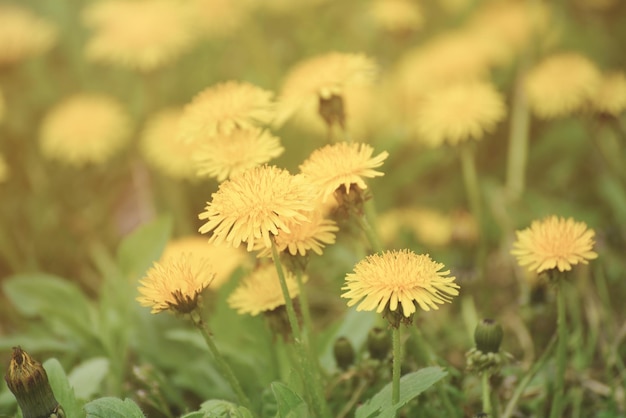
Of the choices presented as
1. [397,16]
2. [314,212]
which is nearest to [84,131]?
[397,16]

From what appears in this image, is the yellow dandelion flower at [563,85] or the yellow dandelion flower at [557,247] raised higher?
the yellow dandelion flower at [563,85]

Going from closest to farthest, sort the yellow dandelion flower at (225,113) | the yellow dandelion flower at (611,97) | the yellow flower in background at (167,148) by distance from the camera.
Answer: the yellow dandelion flower at (225,113), the yellow dandelion flower at (611,97), the yellow flower in background at (167,148)

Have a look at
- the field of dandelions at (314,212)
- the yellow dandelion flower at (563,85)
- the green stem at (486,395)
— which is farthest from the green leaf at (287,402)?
the yellow dandelion flower at (563,85)

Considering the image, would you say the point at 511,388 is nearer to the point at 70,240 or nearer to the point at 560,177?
the point at 560,177

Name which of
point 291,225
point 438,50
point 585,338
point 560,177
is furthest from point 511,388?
point 438,50

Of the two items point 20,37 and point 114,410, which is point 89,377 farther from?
point 20,37

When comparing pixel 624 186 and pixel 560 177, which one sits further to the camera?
pixel 560 177

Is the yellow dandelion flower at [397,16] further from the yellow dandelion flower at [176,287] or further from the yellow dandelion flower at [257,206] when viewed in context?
the yellow dandelion flower at [176,287]

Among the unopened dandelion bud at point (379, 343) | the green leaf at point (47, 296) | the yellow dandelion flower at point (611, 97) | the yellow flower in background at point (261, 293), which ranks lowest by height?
the unopened dandelion bud at point (379, 343)
